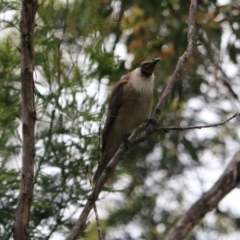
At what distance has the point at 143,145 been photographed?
8.70 metres

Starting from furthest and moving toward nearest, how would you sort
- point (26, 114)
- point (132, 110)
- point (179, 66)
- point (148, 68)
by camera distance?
point (148, 68)
point (132, 110)
point (179, 66)
point (26, 114)

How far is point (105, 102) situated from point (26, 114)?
228 centimetres

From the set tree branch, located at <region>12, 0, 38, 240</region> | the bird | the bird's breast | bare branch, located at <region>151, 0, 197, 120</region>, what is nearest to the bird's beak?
the bird

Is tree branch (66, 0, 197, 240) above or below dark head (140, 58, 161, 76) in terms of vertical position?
below

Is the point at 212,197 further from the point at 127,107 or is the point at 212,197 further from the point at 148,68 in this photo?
the point at 148,68

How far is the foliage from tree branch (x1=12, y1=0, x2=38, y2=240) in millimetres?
143

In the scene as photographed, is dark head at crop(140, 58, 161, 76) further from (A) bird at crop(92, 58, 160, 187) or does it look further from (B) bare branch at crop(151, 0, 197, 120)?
(B) bare branch at crop(151, 0, 197, 120)

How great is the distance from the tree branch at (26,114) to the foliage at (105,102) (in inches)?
5.6

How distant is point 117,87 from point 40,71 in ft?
3.02

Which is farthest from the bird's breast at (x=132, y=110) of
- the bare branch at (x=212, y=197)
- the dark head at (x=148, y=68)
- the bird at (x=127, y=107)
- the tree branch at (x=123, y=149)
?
the tree branch at (x=123, y=149)

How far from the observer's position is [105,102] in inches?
237

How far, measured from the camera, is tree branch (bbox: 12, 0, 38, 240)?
12.3 ft

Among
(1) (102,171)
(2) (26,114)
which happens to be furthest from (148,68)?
(2) (26,114)

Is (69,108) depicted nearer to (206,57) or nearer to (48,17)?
(48,17)
